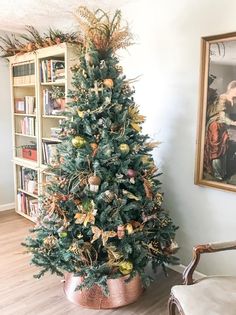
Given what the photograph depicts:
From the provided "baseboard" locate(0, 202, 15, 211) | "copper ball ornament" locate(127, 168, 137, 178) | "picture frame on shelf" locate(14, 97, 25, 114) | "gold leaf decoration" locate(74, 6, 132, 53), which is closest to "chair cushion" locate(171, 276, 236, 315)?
"copper ball ornament" locate(127, 168, 137, 178)

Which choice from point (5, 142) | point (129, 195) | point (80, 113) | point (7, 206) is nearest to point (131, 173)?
point (129, 195)

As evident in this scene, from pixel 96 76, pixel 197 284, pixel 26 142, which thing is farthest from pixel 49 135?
pixel 197 284

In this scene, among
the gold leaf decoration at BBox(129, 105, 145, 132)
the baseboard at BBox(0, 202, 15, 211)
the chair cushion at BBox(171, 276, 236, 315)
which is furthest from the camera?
Result: the baseboard at BBox(0, 202, 15, 211)

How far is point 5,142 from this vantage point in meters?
4.05

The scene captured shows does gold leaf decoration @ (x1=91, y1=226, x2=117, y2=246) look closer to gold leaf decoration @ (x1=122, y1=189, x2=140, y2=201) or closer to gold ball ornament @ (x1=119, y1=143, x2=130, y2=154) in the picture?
gold leaf decoration @ (x1=122, y1=189, x2=140, y2=201)

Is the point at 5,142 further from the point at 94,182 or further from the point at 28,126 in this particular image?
the point at 94,182

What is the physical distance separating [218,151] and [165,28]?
1.12 metres

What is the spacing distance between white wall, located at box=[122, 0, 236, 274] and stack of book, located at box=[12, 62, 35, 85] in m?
1.25

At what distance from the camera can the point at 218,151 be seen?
88.7 inches

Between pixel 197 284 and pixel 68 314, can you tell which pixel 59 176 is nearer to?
pixel 68 314

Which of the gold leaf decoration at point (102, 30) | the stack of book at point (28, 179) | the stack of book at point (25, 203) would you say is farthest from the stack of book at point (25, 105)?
the gold leaf decoration at point (102, 30)

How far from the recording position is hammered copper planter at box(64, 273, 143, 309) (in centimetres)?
213

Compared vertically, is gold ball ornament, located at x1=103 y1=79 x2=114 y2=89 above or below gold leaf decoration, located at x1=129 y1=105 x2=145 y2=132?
above

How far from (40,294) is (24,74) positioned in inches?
97.5
